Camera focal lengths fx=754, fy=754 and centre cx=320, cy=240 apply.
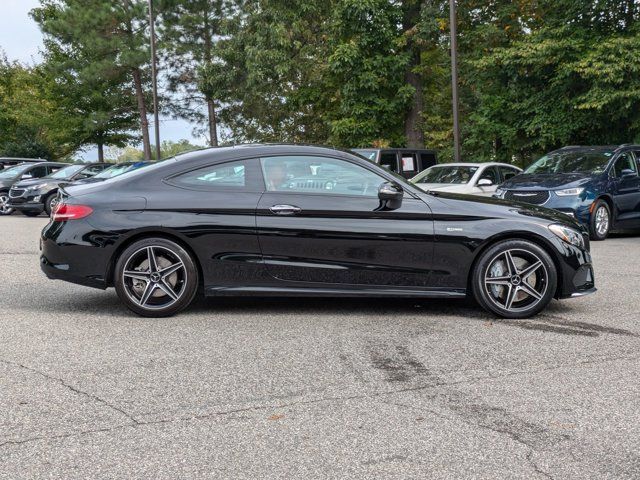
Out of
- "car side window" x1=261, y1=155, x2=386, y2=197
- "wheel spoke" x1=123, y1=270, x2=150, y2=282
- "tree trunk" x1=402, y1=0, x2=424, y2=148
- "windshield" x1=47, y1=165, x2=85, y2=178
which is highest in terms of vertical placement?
"tree trunk" x1=402, y1=0, x2=424, y2=148

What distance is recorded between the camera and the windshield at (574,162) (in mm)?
14711

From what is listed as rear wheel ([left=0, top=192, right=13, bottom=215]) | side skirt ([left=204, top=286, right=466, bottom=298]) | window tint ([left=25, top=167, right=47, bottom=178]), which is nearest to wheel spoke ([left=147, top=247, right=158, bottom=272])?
side skirt ([left=204, top=286, right=466, bottom=298])

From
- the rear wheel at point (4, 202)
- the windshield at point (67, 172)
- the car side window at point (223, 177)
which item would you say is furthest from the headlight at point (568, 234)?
the rear wheel at point (4, 202)

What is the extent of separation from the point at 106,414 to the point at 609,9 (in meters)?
23.2

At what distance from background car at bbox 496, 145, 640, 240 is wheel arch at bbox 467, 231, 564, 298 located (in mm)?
7528

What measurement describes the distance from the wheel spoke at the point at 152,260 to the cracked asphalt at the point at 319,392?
0.44 m

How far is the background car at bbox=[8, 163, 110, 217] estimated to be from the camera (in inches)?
836

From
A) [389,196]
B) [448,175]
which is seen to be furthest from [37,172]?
[389,196]

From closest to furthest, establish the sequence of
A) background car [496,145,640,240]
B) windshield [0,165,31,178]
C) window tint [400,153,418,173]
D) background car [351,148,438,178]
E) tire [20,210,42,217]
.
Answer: background car [496,145,640,240]
background car [351,148,438,178]
window tint [400,153,418,173]
tire [20,210,42,217]
windshield [0,165,31,178]

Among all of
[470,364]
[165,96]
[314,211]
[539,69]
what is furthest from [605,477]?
[165,96]

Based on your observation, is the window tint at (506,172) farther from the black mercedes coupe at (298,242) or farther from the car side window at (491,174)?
the black mercedes coupe at (298,242)

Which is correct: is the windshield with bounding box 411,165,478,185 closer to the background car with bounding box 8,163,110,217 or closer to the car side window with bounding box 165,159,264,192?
the car side window with bounding box 165,159,264,192

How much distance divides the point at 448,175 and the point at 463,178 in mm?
370

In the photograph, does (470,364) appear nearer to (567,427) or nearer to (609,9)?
(567,427)
